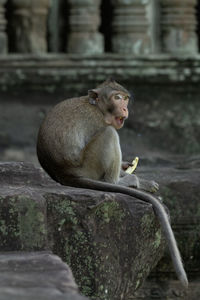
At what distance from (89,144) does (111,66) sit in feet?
11.2

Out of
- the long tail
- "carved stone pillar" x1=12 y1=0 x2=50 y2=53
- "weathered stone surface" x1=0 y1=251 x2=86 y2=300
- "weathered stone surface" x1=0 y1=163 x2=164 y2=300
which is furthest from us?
"carved stone pillar" x1=12 y1=0 x2=50 y2=53

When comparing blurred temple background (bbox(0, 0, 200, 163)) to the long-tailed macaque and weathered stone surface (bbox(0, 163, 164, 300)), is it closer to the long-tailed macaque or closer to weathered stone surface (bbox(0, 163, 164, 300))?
the long-tailed macaque

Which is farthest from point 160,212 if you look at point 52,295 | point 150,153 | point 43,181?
point 150,153

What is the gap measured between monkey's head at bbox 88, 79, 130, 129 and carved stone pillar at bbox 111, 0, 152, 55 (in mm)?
3344

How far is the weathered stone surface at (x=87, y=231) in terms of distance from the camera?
16.8 feet

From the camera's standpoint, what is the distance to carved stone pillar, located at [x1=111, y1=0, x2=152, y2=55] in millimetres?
9203

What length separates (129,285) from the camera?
18.2 ft

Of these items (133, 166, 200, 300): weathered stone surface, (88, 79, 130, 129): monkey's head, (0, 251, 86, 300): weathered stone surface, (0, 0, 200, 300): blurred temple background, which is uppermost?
(88, 79, 130, 129): monkey's head

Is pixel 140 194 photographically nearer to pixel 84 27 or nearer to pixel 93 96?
pixel 93 96

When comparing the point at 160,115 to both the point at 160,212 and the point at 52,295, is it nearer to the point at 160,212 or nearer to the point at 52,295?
the point at 160,212

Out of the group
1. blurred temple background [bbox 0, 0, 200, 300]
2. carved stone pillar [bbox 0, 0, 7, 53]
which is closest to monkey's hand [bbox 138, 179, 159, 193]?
blurred temple background [bbox 0, 0, 200, 300]

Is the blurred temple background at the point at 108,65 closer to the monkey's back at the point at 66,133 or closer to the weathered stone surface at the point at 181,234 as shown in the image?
the weathered stone surface at the point at 181,234

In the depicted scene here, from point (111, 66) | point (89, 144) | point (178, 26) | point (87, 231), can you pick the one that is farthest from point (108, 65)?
point (87, 231)

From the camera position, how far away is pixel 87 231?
527cm
